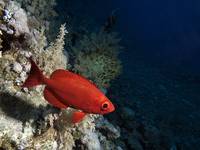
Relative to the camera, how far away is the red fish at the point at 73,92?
2975 millimetres

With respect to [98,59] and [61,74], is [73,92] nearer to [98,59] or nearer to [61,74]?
[61,74]

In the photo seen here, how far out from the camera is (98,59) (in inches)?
295

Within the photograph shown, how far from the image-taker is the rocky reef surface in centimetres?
383

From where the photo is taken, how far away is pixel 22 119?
3916 mm

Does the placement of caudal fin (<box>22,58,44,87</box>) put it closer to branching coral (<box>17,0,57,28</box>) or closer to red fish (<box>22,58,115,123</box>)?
red fish (<box>22,58,115,123</box>)

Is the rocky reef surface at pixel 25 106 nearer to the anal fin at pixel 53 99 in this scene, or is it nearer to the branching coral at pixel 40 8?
the anal fin at pixel 53 99

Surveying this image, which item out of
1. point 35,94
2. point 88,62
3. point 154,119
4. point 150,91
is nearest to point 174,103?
point 150,91

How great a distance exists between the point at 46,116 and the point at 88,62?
10.4ft

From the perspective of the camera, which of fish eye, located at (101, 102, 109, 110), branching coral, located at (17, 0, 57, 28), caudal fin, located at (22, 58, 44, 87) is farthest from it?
branching coral, located at (17, 0, 57, 28)

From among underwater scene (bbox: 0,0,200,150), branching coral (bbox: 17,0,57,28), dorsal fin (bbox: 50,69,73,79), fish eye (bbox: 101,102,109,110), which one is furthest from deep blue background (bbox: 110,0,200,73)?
fish eye (bbox: 101,102,109,110)

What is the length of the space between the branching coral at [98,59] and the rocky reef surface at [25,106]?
221cm

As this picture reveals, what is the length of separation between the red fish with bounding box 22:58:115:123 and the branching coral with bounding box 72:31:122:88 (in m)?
3.56

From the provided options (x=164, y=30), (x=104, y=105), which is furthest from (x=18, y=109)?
(x=164, y=30)

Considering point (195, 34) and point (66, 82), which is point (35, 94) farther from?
point (195, 34)
